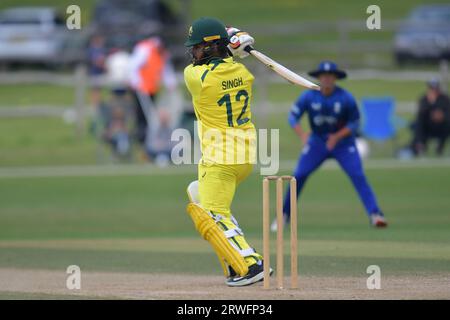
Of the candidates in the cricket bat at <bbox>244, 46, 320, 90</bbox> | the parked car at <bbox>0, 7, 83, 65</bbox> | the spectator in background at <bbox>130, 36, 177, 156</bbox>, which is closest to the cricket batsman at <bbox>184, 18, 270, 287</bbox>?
the cricket bat at <bbox>244, 46, 320, 90</bbox>

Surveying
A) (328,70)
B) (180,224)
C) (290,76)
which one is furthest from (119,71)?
(290,76)

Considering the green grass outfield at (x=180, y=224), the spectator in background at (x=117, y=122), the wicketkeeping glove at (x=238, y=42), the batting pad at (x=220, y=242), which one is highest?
the wicketkeeping glove at (x=238, y=42)

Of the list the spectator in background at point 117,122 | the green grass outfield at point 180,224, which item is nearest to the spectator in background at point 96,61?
the spectator in background at point 117,122

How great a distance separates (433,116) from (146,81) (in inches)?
229

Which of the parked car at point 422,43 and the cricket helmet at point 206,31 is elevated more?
the parked car at point 422,43

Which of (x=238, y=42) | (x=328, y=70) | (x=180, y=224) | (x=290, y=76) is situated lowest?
(x=180, y=224)

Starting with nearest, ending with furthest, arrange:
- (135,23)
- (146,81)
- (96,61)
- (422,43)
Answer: (146,81), (96,61), (422,43), (135,23)

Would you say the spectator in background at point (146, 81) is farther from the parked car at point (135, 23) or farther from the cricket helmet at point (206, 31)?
the cricket helmet at point (206, 31)

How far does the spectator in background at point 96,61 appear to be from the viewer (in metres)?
26.2

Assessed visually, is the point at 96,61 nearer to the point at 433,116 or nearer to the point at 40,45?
the point at 40,45

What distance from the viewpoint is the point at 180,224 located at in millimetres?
15531

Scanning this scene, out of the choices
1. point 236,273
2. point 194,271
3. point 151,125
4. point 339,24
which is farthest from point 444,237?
point 339,24

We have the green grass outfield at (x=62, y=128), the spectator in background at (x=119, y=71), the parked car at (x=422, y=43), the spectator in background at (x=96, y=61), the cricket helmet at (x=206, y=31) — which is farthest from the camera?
the parked car at (x=422, y=43)

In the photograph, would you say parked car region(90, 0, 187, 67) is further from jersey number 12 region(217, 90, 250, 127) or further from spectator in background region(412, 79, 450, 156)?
jersey number 12 region(217, 90, 250, 127)
